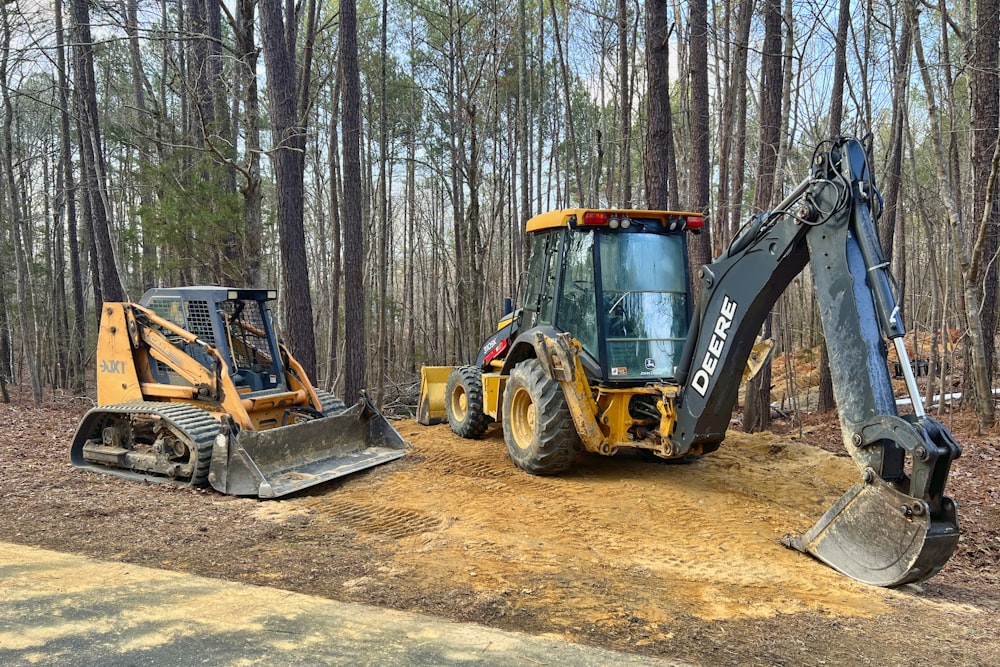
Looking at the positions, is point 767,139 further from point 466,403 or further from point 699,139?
point 466,403

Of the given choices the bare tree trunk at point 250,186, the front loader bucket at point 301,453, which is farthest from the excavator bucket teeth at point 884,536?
the bare tree trunk at point 250,186

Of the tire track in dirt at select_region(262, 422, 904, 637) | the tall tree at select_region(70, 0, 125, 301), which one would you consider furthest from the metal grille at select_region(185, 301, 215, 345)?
the tall tree at select_region(70, 0, 125, 301)

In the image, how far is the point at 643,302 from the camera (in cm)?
666

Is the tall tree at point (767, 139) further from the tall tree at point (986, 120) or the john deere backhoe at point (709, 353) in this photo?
the john deere backhoe at point (709, 353)

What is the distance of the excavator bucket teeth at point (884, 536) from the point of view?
3781 mm

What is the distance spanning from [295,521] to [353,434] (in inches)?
82.3

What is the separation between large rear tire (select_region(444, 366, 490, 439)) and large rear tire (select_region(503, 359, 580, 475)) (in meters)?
1.36

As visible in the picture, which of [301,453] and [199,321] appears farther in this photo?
[199,321]

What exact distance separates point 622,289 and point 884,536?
3.22 m

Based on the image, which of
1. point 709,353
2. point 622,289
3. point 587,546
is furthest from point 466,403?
point 587,546

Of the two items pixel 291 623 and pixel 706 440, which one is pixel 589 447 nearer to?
pixel 706 440

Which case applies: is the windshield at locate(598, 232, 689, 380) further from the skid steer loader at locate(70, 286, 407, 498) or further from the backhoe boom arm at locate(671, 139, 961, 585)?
the skid steer loader at locate(70, 286, 407, 498)

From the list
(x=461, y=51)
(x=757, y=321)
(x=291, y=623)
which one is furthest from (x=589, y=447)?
(x=461, y=51)

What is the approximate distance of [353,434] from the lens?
7.55m
